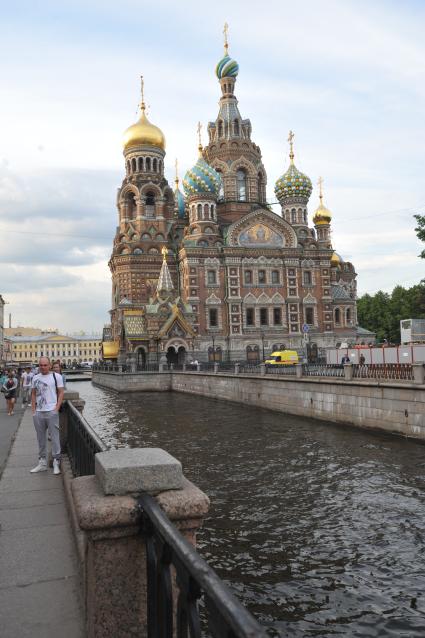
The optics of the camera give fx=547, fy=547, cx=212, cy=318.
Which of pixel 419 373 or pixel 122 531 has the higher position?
pixel 419 373

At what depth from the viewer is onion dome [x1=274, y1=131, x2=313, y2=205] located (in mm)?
55531

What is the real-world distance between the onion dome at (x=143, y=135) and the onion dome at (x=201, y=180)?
6610mm

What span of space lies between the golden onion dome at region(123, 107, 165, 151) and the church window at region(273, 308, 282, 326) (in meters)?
21.4

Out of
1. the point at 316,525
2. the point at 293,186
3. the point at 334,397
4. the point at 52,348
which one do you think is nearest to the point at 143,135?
the point at 293,186

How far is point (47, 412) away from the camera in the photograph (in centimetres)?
854

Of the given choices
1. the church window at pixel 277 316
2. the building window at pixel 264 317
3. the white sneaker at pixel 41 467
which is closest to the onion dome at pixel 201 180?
the building window at pixel 264 317

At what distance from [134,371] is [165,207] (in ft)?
Result: 72.0

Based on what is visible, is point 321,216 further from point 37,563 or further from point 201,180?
point 37,563

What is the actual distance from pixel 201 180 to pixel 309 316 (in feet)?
55.4

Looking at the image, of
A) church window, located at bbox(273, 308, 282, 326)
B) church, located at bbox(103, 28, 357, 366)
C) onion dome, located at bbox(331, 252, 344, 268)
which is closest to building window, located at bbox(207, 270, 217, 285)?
church, located at bbox(103, 28, 357, 366)

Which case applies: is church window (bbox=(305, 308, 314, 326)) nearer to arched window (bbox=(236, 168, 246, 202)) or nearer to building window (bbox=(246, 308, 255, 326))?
building window (bbox=(246, 308, 255, 326))

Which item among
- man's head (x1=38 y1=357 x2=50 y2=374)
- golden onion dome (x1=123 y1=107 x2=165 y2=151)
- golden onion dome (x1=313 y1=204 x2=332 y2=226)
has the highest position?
golden onion dome (x1=123 y1=107 x2=165 y2=151)

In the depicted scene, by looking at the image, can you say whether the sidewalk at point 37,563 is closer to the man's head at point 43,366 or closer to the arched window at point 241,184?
the man's head at point 43,366

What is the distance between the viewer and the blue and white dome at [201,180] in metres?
52.2
